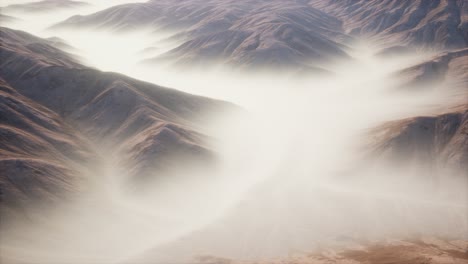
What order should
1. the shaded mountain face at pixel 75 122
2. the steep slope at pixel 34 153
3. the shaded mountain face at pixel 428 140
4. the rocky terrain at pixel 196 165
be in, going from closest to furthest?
the steep slope at pixel 34 153 → the rocky terrain at pixel 196 165 → the shaded mountain face at pixel 75 122 → the shaded mountain face at pixel 428 140

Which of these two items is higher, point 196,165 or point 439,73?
point 439,73

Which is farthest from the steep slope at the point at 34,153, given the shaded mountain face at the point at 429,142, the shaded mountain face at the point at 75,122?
the shaded mountain face at the point at 429,142

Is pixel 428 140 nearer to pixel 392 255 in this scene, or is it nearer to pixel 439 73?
pixel 392 255

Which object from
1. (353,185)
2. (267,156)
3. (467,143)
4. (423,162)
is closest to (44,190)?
(267,156)

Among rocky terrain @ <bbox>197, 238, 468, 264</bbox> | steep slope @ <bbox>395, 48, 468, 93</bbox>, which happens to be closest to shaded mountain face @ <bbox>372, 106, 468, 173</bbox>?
rocky terrain @ <bbox>197, 238, 468, 264</bbox>

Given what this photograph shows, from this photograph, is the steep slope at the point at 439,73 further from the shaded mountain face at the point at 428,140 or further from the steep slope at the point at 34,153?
the steep slope at the point at 34,153

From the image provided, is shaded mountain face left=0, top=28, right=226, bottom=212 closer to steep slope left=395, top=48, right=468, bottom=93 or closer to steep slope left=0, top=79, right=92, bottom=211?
steep slope left=0, top=79, right=92, bottom=211

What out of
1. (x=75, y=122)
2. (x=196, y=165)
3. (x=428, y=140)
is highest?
(x=75, y=122)

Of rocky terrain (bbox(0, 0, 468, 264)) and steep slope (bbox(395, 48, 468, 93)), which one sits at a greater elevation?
steep slope (bbox(395, 48, 468, 93))

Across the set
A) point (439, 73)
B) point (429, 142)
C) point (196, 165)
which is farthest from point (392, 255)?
point (439, 73)
